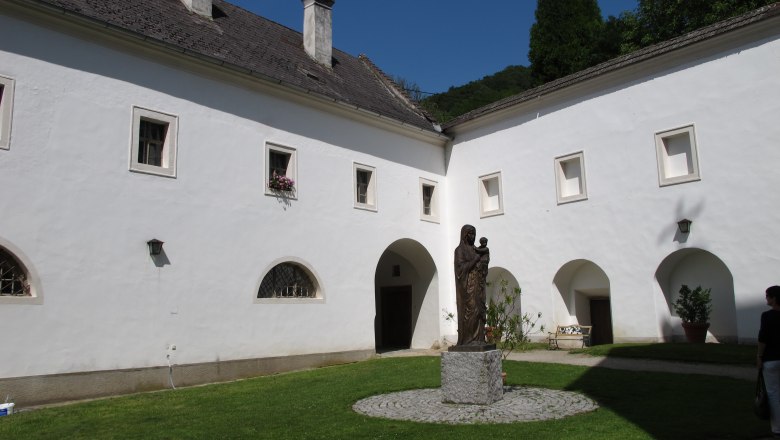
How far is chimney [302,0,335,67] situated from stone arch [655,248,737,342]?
36.7 ft

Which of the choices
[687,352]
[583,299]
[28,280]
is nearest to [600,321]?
[583,299]

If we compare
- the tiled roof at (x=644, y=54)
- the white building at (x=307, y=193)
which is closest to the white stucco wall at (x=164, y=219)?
the white building at (x=307, y=193)

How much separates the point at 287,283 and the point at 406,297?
612 cm

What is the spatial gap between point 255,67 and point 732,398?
11.8m

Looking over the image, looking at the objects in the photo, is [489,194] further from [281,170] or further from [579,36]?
[579,36]

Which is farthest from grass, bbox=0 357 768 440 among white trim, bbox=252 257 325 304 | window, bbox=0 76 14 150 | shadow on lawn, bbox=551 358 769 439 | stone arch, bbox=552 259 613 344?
stone arch, bbox=552 259 613 344

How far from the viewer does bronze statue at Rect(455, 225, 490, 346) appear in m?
8.59

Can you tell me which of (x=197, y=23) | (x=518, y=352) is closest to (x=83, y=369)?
(x=197, y=23)

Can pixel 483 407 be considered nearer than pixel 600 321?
Yes

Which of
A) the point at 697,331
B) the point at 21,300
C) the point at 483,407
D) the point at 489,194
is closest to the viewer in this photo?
the point at 483,407

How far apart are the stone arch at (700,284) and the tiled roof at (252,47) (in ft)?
26.4

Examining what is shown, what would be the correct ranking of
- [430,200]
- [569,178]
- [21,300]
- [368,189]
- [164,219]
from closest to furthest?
[21,300]
[164,219]
[569,178]
[368,189]
[430,200]

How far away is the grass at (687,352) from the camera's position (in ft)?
38.7

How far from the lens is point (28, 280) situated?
10375 mm
